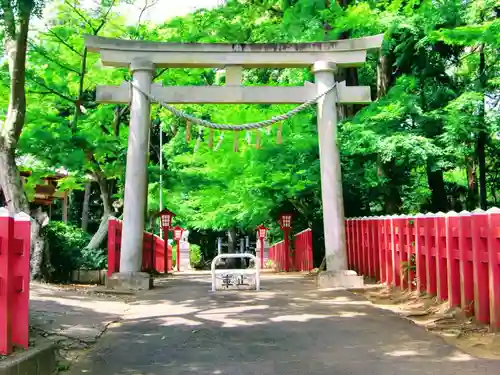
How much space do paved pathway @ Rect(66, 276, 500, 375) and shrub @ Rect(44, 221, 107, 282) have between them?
5.96m

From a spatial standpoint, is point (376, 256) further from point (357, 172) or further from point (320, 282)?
point (357, 172)

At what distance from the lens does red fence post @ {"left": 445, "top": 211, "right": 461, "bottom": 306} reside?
712 centimetres

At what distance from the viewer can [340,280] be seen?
37.4 feet

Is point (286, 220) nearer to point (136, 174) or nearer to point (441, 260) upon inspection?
point (136, 174)

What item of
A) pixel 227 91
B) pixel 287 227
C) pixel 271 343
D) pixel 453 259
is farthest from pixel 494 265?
pixel 287 227

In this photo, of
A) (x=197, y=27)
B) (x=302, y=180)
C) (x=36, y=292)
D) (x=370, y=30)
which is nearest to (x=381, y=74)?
(x=370, y=30)

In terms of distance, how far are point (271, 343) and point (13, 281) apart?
8.99 feet

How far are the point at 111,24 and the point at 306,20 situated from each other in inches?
228

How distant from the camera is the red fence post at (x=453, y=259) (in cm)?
712

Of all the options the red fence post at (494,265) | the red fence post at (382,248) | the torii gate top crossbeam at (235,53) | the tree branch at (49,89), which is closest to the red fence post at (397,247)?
the red fence post at (382,248)

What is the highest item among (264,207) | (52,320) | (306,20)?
(306,20)

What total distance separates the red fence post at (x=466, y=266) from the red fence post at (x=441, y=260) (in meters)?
0.73

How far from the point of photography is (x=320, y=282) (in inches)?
454

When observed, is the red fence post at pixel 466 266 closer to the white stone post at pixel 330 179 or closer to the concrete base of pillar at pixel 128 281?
the white stone post at pixel 330 179
